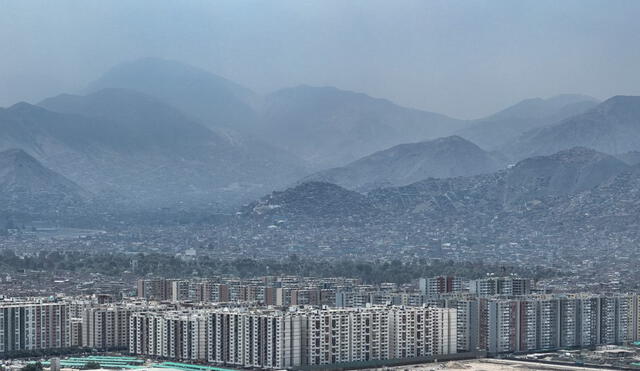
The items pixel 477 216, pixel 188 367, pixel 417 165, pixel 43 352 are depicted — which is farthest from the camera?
pixel 417 165

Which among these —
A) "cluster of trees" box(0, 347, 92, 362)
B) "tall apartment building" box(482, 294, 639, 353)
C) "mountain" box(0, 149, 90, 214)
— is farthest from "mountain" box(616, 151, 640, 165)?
"cluster of trees" box(0, 347, 92, 362)

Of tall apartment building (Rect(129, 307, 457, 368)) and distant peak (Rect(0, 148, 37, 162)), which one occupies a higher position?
distant peak (Rect(0, 148, 37, 162))

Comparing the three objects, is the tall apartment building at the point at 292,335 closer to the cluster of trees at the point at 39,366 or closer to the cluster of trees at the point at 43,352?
the cluster of trees at the point at 43,352

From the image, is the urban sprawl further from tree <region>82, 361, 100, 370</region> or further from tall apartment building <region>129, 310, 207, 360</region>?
tree <region>82, 361, 100, 370</region>

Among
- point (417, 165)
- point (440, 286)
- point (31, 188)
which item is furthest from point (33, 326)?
point (417, 165)

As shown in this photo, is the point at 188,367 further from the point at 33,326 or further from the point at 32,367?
the point at 33,326
